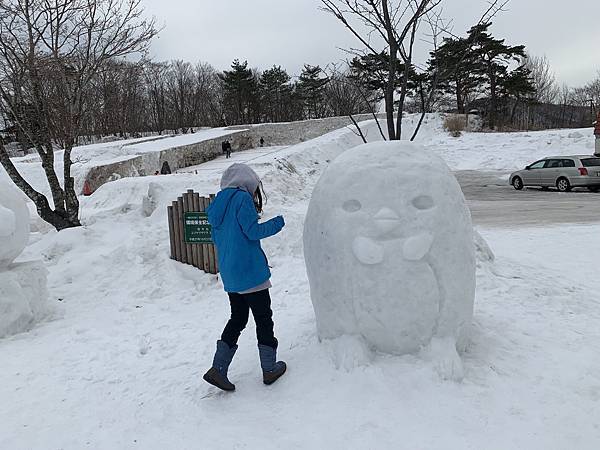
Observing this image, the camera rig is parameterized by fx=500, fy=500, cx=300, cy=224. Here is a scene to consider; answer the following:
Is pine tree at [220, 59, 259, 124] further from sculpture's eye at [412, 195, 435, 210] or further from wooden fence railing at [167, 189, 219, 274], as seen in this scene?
sculpture's eye at [412, 195, 435, 210]

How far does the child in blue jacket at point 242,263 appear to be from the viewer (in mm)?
3283

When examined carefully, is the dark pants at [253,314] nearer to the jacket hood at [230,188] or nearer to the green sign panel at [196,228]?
the jacket hood at [230,188]

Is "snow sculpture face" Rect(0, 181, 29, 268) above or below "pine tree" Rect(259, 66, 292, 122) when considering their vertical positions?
below

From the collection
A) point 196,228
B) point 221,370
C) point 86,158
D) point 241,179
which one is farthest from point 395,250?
point 86,158

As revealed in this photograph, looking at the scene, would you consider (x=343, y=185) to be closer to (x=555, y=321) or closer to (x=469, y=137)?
(x=555, y=321)

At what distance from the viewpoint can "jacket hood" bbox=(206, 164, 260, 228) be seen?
337 cm

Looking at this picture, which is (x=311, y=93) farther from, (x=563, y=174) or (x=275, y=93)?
(x=563, y=174)

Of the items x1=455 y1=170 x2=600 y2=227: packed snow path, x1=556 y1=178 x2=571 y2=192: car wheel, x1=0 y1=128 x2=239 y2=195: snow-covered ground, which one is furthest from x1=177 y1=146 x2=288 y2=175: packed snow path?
x1=556 y1=178 x2=571 y2=192: car wheel

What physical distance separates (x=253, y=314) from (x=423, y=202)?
4.50 ft

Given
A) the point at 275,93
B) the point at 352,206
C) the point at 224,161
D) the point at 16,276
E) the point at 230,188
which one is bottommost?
the point at 16,276

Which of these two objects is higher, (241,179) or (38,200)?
(241,179)

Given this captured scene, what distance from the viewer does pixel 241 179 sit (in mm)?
3402

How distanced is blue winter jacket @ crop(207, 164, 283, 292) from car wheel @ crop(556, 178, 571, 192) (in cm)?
1607

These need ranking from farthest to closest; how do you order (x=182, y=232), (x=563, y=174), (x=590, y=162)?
(x=563, y=174)
(x=590, y=162)
(x=182, y=232)
